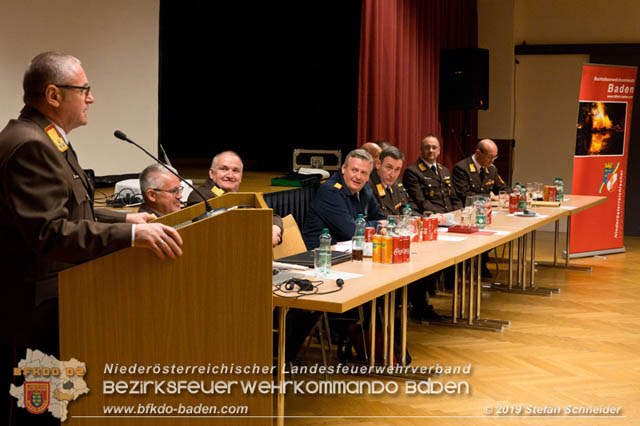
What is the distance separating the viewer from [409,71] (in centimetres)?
829

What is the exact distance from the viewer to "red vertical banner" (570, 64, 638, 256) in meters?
7.90

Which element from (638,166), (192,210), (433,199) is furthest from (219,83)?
(192,210)

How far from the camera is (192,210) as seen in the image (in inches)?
106

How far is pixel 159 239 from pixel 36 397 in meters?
0.67

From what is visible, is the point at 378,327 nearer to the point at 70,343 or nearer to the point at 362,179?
the point at 362,179

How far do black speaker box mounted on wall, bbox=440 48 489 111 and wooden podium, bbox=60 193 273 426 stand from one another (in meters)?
6.87

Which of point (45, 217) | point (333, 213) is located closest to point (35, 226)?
point (45, 217)

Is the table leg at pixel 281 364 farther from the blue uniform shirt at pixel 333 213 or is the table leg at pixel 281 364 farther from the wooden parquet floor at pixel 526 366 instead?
the blue uniform shirt at pixel 333 213

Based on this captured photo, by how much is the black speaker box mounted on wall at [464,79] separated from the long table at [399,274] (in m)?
2.87

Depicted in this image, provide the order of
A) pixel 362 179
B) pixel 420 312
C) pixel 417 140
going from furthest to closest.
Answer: pixel 417 140 < pixel 420 312 < pixel 362 179

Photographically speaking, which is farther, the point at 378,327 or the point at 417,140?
the point at 417,140

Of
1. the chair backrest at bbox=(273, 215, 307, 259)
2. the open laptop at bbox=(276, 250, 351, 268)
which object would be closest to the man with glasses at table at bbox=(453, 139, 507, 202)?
the chair backrest at bbox=(273, 215, 307, 259)

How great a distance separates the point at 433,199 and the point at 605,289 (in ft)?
5.53

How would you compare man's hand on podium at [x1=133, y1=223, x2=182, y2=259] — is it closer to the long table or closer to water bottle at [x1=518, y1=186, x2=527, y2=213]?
the long table
